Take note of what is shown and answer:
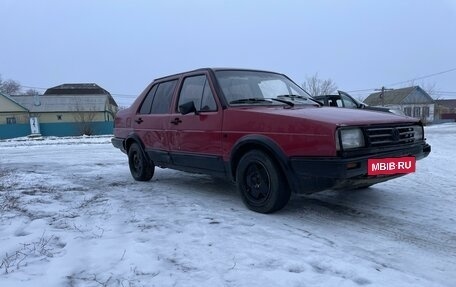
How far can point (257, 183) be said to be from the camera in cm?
486

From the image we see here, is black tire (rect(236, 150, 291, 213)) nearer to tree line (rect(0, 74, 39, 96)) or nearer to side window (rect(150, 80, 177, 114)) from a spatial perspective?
side window (rect(150, 80, 177, 114))

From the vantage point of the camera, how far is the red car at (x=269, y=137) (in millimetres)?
4164

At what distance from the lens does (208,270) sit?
126 inches

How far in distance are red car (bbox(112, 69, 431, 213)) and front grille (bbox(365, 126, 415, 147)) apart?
1cm

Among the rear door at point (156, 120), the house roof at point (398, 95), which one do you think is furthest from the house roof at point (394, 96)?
the rear door at point (156, 120)

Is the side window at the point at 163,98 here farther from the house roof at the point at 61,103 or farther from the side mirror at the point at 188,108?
the house roof at the point at 61,103

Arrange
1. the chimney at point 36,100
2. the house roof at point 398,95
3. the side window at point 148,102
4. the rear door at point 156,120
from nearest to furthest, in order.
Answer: the rear door at point 156,120 → the side window at point 148,102 → the chimney at point 36,100 → the house roof at point 398,95

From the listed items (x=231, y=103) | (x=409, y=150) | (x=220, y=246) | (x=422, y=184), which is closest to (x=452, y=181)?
(x=422, y=184)

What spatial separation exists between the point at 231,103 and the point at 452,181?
157 inches

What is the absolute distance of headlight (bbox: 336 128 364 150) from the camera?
13.3 ft

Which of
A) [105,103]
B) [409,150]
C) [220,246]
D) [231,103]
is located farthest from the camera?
[105,103]

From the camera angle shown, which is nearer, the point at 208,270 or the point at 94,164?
the point at 208,270

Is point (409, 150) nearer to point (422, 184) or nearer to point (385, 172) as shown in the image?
point (385, 172)

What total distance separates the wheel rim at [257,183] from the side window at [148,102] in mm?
2764
